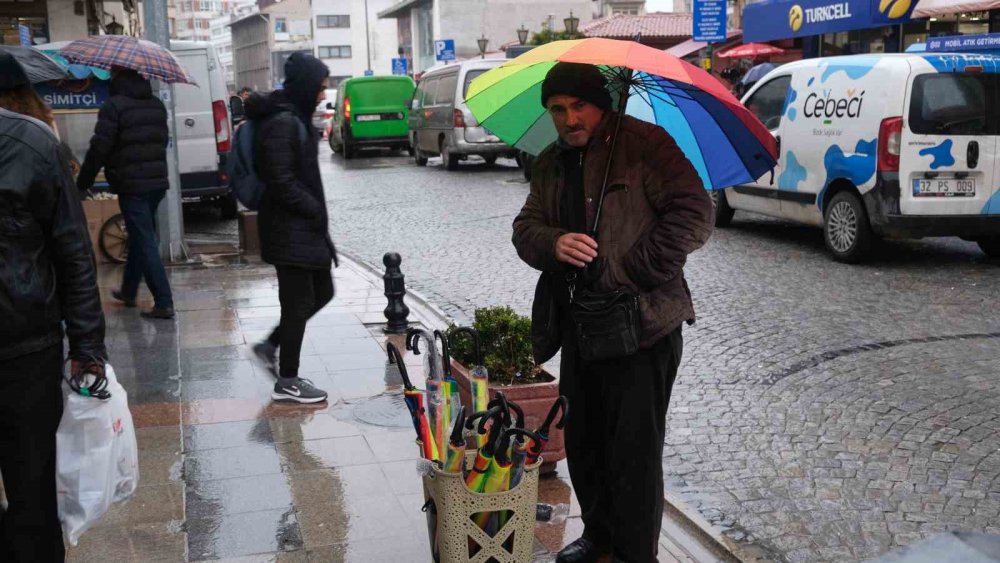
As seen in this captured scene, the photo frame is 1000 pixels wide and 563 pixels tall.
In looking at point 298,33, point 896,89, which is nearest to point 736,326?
point 896,89

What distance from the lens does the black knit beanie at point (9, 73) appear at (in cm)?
350

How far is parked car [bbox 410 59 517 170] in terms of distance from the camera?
71.3 ft

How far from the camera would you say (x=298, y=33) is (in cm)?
11419

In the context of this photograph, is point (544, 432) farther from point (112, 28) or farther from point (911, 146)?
point (112, 28)

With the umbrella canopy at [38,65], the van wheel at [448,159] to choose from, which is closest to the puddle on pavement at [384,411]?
the umbrella canopy at [38,65]

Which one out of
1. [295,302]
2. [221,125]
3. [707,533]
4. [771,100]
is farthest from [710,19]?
[707,533]

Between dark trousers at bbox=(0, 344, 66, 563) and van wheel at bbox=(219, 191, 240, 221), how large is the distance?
12420mm

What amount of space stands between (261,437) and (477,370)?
6.89 ft

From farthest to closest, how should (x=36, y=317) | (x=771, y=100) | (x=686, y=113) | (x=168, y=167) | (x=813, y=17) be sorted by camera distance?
(x=813, y=17) → (x=771, y=100) → (x=168, y=167) → (x=686, y=113) → (x=36, y=317)

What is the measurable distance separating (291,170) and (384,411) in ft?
4.51

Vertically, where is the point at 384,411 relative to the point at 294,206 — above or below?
below

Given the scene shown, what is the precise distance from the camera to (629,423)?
12.2 feet

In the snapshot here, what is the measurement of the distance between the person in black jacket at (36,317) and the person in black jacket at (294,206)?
2458 millimetres

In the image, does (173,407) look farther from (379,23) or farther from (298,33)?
(298,33)
